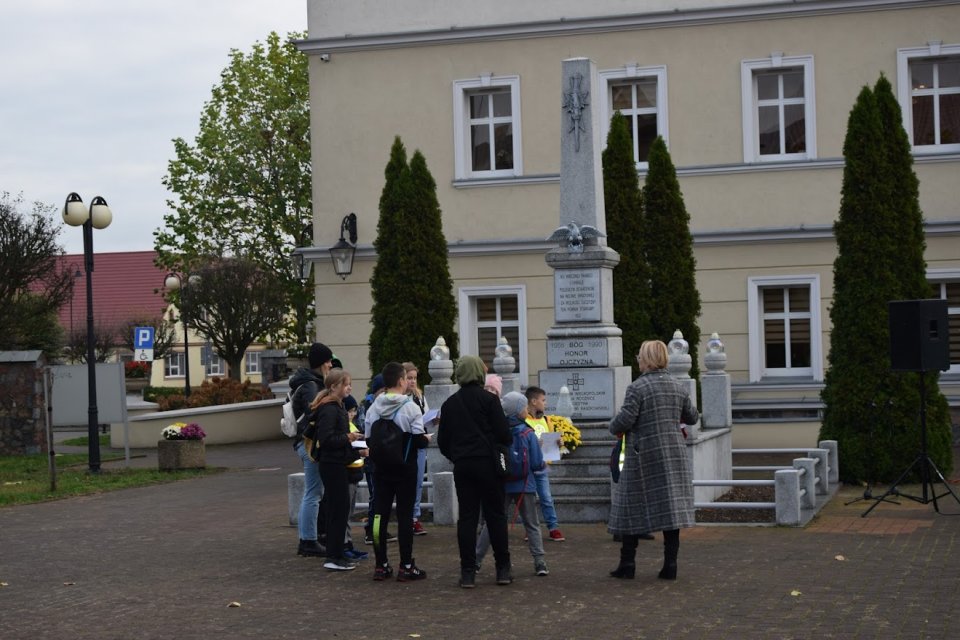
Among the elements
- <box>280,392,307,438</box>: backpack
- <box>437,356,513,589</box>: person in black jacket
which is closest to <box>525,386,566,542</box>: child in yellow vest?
<box>437,356,513,589</box>: person in black jacket

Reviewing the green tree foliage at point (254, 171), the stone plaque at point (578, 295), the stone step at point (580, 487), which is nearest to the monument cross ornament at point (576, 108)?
the stone plaque at point (578, 295)

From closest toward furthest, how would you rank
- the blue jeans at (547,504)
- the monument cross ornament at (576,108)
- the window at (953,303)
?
the blue jeans at (547,504), the monument cross ornament at (576,108), the window at (953,303)

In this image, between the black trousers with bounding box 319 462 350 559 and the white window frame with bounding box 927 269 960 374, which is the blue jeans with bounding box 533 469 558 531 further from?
the white window frame with bounding box 927 269 960 374

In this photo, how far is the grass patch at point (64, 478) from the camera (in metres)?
19.0

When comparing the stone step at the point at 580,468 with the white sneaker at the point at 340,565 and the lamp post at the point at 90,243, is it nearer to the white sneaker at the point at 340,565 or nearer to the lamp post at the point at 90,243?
the white sneaker at the point at 340,565

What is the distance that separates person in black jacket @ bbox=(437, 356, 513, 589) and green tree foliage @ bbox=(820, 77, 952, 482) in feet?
27.5

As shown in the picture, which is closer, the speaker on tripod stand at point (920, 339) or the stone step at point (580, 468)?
the speaker on tripod stand at point (920, 339)

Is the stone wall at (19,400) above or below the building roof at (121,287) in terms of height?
below

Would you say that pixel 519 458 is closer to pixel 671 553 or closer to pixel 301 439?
pixel 671 553

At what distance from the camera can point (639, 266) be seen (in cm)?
2173

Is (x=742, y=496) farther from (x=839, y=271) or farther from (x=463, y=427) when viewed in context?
(x=463, y=427)

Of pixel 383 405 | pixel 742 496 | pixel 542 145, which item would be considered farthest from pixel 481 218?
pixel 383 405

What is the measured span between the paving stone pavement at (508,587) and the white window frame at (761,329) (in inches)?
347

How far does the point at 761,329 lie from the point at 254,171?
21.1m
